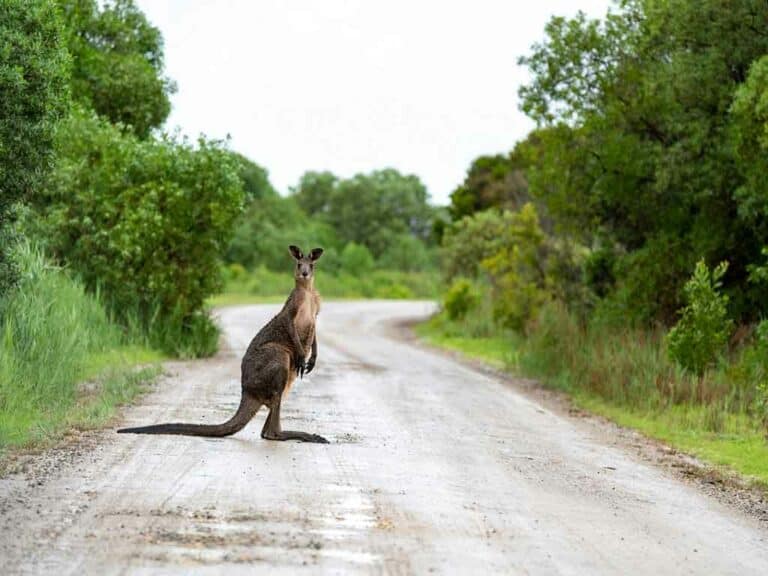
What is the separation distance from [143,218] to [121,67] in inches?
318

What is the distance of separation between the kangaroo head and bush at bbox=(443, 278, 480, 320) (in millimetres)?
29486

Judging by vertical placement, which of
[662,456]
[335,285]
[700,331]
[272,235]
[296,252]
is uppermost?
[272,235]

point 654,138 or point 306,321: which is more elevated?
point 654,138

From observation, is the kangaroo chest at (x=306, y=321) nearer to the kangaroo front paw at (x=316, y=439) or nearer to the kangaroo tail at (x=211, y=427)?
the kangaroo tail at (x=211, y=427)

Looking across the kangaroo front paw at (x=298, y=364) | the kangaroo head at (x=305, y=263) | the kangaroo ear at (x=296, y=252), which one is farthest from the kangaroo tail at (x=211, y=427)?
the kangaroo ear at (x=296, y=252)

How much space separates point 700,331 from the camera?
21172 mm

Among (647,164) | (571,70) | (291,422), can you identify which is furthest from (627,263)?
(291,422)

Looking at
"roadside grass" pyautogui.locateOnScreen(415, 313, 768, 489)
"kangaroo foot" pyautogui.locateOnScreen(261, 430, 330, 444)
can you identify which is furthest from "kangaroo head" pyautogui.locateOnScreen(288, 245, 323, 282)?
"roadside grass" pyautogui.locateOnScreen(415, 313, 768, 489)

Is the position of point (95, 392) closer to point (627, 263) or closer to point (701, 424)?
point (701, 424)

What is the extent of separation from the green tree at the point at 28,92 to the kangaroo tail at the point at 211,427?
3152 millimetres

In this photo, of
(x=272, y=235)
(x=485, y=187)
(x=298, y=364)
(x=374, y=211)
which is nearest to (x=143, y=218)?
(x=298, y=364)

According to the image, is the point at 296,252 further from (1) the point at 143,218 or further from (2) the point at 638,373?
(1) the point at 143,218

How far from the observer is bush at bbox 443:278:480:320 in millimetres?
43469

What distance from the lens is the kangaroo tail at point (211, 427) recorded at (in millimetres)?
13102
